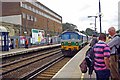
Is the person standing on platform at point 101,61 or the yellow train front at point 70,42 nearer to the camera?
the person standing on platform at point 101,61

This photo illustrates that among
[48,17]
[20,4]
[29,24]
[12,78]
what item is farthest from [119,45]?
[48,17]

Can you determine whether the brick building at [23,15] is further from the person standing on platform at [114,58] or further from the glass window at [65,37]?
the person standing on platform at [114,58]

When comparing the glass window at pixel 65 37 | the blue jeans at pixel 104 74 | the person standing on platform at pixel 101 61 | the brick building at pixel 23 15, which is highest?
the brick building at pixel 23 15

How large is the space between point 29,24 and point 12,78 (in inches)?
2699

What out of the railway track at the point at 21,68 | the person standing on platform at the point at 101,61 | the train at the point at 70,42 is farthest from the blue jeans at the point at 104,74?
the train at the point at 70,42

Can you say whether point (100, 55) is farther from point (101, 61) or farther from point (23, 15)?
point (23, 15)

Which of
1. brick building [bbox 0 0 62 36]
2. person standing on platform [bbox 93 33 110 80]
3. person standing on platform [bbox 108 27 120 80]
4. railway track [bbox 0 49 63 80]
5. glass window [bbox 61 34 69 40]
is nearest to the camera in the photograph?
person standing on platform [bbox 108 27 120 80]

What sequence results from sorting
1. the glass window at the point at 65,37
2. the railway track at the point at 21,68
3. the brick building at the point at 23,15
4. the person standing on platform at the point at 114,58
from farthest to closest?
the brick building at the point at 23,15 < the glass window at the point at 65,37 < the railway track at the point at 21,68 < the person standing on platform at the point at 114,58

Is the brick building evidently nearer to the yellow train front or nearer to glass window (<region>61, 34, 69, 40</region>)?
glass window (<region>61, 34, 69, 40</region>)

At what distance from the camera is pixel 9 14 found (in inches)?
2889

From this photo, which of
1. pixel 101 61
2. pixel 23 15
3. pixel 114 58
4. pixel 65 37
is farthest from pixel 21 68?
pixel 23 15

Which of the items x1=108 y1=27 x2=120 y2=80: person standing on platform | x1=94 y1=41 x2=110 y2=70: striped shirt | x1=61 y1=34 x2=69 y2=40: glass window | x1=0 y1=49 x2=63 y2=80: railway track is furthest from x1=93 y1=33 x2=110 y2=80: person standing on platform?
x1=61 y1=34 x2=69 y2=40: glass window

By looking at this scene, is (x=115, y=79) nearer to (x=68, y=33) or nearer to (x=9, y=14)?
(x=68, y=33)

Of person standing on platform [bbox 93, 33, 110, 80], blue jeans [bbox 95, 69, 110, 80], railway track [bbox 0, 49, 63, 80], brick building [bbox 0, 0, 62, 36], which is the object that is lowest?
railway track [bbox 0, 49, 63, 80]
